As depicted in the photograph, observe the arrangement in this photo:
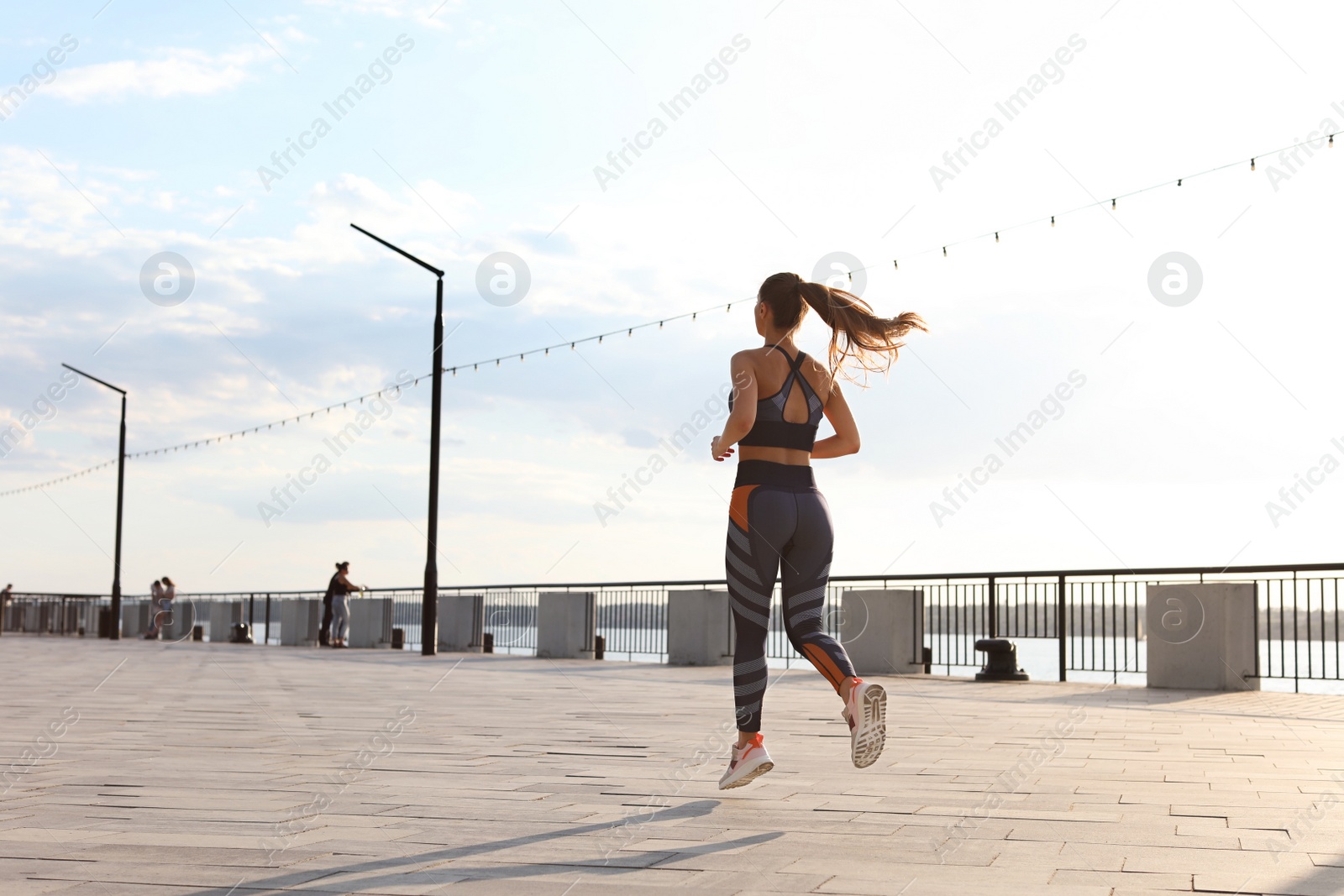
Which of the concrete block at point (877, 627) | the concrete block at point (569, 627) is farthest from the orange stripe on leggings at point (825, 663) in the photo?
the concrete block at point (569, 627)

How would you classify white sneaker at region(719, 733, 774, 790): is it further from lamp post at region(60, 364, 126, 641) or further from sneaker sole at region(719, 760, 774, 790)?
lamp post at region(60, 364, 126, 641)

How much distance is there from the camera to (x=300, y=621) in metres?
30.0

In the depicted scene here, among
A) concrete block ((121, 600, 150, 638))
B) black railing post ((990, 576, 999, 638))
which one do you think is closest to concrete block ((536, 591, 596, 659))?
black railing post ((990, 576, 999, 638))

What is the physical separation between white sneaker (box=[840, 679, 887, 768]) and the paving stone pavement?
0.22 meters

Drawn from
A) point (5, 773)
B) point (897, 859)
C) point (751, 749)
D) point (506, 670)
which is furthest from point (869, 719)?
point (506, 670)

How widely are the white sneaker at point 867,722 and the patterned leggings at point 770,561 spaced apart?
0.94 feet

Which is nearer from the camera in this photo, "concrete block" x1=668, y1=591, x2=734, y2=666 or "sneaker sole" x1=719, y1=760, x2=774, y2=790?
"sneaker sole" x1=719, y1=760, x2=774, y2=790

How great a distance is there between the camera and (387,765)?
19.1 feet

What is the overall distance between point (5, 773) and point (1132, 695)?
973 centimetres

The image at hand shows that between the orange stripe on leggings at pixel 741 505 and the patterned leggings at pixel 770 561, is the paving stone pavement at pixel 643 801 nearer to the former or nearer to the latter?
the patterned leggings at pixel 770 561

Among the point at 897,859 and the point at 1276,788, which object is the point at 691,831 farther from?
the point at 1276,788

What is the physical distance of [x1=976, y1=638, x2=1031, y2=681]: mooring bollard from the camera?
14.5m

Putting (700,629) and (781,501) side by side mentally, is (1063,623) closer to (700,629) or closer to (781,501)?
(700,629)

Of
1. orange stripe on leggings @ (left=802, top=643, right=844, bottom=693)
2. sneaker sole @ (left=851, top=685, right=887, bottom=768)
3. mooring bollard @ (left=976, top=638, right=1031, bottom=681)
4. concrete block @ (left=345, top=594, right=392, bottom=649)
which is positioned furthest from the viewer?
concrete block @ (left=345, top=594, right=392, bottom=649)
